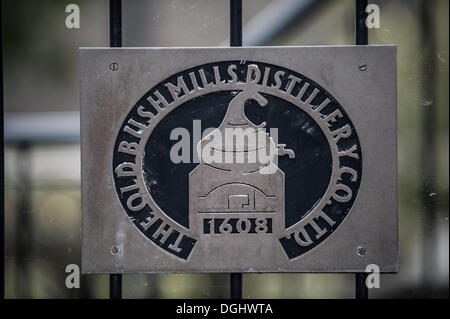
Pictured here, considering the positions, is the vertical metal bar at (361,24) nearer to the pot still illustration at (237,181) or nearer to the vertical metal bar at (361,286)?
the pot still illustration at (237,181)

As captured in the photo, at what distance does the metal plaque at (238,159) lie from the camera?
231cm

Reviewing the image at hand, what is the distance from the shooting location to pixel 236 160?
7.67 feet

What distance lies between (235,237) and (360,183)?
58 centimetres

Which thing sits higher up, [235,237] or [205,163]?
[205,163]

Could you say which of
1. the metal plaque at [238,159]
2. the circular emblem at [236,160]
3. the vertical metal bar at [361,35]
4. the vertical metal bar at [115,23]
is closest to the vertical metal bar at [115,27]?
the vertical metal bar at [115,23]

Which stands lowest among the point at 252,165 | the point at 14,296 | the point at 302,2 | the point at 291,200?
the point at 14,296

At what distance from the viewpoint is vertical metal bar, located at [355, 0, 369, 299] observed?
242 centimetres

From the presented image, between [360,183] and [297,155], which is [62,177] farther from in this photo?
[360,183]

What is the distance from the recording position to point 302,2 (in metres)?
2.50

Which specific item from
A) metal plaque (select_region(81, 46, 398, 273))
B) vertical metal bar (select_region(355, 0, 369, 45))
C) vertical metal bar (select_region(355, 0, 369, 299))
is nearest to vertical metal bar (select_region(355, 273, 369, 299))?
vertical metal bar (select_region(355, 0, 369, 299))

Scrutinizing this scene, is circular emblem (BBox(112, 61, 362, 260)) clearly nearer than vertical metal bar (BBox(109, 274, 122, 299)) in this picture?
Yes

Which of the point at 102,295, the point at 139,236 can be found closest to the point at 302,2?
the point at 139,236

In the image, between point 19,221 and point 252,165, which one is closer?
point 252,165

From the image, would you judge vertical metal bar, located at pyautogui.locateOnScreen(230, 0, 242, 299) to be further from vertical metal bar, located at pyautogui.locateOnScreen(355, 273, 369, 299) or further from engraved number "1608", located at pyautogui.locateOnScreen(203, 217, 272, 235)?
vertical metal bar, located at pyautogui.locateOnScreen(355, 273, 369, 299)
